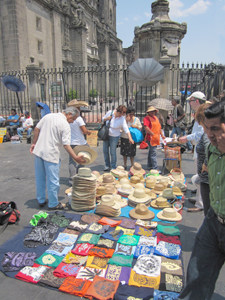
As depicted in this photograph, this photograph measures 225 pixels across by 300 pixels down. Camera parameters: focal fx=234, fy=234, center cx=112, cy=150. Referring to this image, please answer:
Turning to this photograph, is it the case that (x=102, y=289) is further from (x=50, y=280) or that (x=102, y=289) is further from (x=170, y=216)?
(x=170, y=216)

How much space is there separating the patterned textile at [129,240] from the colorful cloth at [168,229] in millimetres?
433

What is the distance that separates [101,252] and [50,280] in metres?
0.73

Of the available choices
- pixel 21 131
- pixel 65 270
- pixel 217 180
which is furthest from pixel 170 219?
pixel 21 131

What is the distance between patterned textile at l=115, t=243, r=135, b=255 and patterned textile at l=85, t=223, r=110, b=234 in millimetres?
411

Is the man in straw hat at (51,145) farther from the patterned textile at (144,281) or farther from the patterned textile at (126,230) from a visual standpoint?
the patterned textile at (144,281)

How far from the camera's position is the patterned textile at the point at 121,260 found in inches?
115

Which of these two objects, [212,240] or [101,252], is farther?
[101,252]

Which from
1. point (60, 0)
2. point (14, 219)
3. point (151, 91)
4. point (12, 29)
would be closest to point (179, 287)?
point (14, 219)

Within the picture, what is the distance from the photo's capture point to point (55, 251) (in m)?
3.18

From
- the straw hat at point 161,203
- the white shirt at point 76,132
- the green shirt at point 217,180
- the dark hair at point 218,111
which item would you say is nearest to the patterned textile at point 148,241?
the straw hat at point 161,203

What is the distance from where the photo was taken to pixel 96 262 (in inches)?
117

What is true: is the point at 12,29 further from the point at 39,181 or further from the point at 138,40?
the point at 39,181

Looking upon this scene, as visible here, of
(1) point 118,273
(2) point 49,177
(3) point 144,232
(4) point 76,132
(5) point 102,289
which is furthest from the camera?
(4) point 76,132

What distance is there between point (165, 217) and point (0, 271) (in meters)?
2.62
